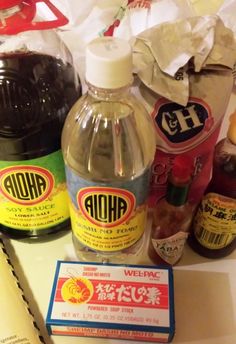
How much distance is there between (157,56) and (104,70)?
0.39 ft

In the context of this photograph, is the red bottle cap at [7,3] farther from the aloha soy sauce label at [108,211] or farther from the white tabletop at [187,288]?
the white tabletop at [187,288]

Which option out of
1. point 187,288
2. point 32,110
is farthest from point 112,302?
point 32,110

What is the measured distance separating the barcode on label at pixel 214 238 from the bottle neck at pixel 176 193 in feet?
0.26

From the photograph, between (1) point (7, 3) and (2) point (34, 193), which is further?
(2) point (34, 193)

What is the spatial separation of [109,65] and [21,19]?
0.13 metres

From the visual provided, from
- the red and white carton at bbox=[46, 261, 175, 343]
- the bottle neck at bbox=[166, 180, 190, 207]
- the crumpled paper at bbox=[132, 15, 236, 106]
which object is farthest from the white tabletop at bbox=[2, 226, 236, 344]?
the crumpled paper at bbox=[132, 15, 236, 106]

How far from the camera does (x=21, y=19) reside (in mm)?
441

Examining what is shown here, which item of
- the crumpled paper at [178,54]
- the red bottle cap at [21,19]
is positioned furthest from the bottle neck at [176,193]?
the red bottle cap at [21,19]

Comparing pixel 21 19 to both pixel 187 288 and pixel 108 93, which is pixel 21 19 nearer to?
pixel 108 93

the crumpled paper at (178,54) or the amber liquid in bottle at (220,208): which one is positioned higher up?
the crumpled paper at (178,54)

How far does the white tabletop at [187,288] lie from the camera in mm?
512

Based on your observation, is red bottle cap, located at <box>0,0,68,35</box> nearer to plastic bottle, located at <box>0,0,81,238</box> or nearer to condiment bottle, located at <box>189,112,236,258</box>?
plastic bottle, located at <box>0,0,81,238</box>

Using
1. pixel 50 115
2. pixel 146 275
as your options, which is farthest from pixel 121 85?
pixel 146 275

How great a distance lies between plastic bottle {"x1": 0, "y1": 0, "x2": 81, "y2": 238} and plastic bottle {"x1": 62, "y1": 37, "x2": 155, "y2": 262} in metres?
0.03
